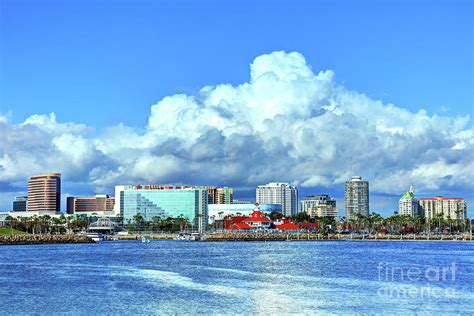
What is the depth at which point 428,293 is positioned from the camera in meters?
59.4

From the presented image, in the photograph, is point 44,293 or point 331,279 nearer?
point 44,293

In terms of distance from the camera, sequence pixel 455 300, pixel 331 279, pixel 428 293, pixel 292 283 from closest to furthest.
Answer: pixel 455 300
pixel 428 293
pixel 292 283
pixel 331 279

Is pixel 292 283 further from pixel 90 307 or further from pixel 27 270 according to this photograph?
pixel 27 270

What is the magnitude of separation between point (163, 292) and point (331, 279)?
19354mm

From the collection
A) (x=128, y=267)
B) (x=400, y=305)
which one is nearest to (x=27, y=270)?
(x=128, y=267)

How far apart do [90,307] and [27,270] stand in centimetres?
3936

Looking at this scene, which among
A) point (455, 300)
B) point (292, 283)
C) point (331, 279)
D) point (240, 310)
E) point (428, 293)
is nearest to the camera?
point (240, 310)

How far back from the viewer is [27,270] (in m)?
89.6

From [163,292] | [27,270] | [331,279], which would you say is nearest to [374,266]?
[331,279]

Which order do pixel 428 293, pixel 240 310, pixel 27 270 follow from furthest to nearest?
pixel 27 270 < pixel 428 293 < pixel 240 310

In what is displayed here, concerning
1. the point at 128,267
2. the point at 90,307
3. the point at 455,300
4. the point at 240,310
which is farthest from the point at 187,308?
the point at 128,267

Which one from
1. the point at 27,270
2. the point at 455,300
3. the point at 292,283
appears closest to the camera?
the point at 455,300

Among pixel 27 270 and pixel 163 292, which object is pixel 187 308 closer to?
pixel 163 292

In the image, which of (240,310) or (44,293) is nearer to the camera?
(240,310)
